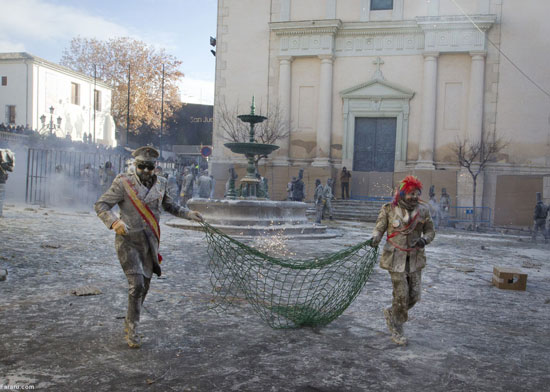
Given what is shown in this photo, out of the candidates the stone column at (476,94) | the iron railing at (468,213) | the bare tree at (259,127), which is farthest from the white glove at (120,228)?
the stone column at (476,94)

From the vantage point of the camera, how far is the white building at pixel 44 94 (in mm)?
36219

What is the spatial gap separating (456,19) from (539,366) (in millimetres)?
21328

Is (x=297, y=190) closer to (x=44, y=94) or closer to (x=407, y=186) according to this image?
(x=407, y=186)

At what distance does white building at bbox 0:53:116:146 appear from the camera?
36219 millimetres

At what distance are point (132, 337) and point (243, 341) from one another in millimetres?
939

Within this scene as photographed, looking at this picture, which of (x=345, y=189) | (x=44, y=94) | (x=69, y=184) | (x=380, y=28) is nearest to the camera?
(x=69, y=184)

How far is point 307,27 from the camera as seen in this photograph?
76.8 ft

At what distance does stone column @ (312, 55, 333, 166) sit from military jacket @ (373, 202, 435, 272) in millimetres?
19127

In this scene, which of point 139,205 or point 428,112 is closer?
point 139,205

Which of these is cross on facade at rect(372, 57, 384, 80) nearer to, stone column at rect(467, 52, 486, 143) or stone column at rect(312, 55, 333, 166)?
stone column at rect(312, 55, 333, 166)

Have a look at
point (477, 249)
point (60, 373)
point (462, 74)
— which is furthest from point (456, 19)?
point (60, 373)

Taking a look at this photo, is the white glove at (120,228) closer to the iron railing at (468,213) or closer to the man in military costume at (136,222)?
the man in military costume at (136,222)

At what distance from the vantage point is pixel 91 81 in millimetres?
41125

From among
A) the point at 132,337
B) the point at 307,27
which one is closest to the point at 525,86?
the point at 307,27
